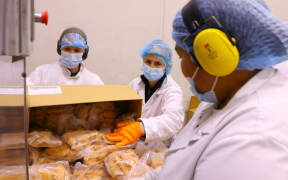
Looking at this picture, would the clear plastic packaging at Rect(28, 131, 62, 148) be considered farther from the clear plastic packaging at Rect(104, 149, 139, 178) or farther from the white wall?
the white wall

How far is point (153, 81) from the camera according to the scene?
181 cm

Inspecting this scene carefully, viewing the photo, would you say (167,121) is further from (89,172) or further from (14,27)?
(14,27)

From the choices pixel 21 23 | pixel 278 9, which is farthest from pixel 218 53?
pixel 278 9

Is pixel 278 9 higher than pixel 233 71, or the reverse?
pixel 278 9

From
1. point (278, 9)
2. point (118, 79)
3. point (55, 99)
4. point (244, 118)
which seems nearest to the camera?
point (244, 118)

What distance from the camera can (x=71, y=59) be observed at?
5.84 feet

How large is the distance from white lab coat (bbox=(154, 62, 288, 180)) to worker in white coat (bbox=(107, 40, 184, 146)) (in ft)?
1.95

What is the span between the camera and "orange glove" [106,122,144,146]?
1.05 meters

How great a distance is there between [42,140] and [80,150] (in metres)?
0.18

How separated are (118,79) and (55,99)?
1.82 m

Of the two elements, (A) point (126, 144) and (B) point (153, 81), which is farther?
(B) point (153, 81)

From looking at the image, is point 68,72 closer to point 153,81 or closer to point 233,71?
point 153,81

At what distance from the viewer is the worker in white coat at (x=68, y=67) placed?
174 cm

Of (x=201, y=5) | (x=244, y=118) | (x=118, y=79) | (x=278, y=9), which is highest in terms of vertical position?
(x=278, y=9)
